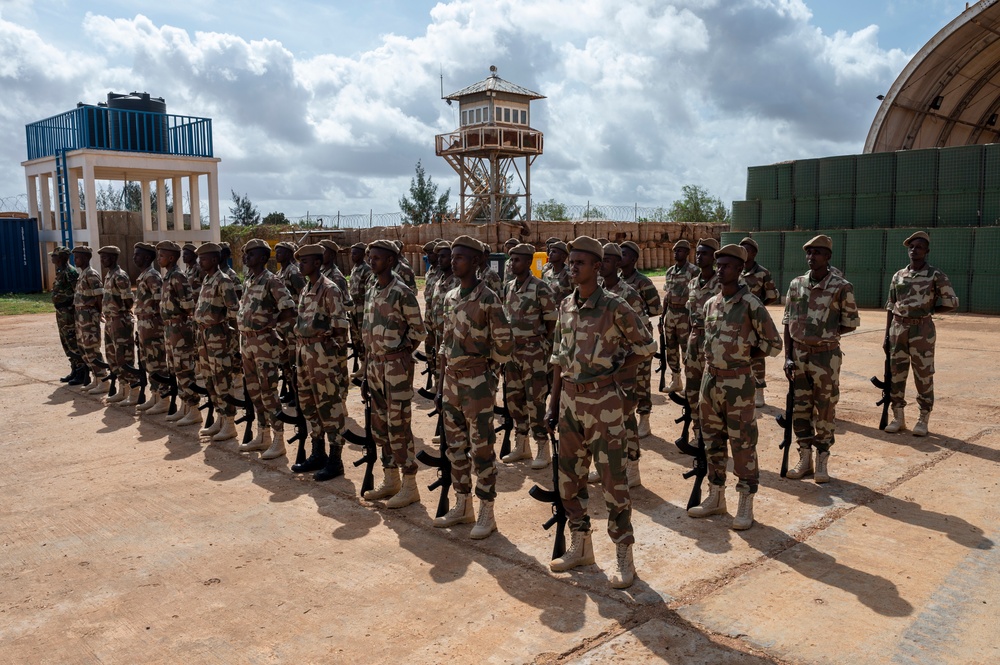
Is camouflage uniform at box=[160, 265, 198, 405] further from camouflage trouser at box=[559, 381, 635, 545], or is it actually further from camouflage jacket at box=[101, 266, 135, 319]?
camouflage trouser at box=[559, 381, 635, 545]

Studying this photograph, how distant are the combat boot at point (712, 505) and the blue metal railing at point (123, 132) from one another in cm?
2360

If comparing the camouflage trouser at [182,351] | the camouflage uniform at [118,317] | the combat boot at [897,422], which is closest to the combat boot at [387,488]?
the camouflage trouser at [182,351]

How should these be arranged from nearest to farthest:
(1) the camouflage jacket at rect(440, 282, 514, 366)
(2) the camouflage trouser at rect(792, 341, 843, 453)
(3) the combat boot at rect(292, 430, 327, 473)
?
(1) the camouflage jacket at rect(440, 282, 514, 366)
(2) the camouflage trouser at rect(792, 341, 843, 453)
(3) the combat boot at rect(292, 430, 327, 473)

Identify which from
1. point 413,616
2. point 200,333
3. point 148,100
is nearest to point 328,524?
point 413,616

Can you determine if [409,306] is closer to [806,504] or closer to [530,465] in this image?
[530,465]

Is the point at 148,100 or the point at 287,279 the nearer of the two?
the point at 287,279

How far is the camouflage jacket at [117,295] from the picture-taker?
32.9 ft

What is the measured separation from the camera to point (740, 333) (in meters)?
5.64

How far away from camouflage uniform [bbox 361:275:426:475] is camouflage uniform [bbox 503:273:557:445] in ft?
5.21

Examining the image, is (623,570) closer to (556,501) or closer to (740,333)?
(556,501)

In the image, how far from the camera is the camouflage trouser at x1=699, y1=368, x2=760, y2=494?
558 cm

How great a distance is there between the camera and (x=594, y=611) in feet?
14.7

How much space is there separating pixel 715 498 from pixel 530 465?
6.75 feet

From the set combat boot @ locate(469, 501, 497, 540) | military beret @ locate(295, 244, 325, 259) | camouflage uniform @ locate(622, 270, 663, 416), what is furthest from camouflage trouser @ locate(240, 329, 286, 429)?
camouflage uniform @ locate(622, 270, 663, 416)
